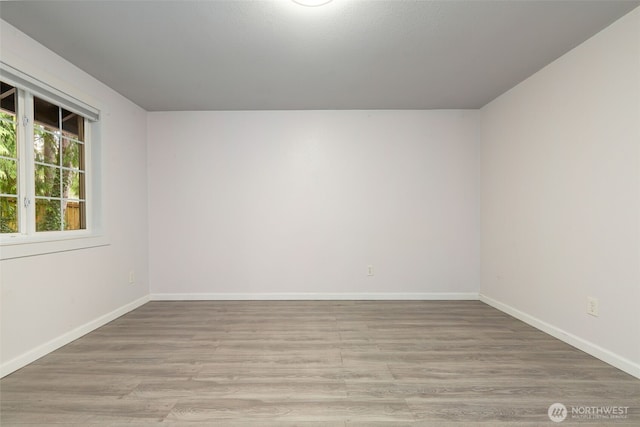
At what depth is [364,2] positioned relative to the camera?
6.47 feet

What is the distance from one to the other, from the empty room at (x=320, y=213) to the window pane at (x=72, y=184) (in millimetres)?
24

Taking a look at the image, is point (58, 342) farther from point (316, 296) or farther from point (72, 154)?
point (316, 296)

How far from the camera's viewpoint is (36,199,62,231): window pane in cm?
256

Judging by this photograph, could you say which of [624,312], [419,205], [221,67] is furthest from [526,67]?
[221,67]

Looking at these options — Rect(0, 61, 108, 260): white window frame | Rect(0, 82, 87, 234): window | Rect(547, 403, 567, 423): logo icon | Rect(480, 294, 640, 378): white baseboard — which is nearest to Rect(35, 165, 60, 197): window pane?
Rect(0, 82, 87, 234): window

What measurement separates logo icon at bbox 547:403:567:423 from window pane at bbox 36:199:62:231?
12.6ft

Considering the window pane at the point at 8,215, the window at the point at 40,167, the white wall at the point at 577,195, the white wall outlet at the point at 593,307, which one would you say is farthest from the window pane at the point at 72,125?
the white wall outlet at the point at 593,307

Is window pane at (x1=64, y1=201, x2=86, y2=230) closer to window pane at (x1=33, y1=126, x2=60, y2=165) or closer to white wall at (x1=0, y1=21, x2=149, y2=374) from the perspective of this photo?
white wall at (x1=0, y1=21, x2=149, y2=374)

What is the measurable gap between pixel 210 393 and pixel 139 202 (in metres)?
2.85

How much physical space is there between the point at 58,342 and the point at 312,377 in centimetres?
219

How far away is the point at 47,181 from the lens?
8.80 ft

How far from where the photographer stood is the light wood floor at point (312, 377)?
1688mm

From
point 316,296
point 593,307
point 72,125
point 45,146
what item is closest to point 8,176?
point 45,146
